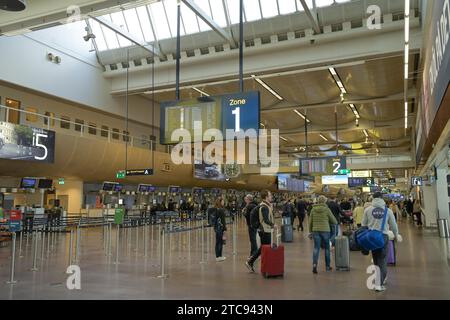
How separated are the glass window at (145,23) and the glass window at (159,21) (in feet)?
1.06

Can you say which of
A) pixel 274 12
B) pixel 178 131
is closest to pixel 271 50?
pixel 274 12

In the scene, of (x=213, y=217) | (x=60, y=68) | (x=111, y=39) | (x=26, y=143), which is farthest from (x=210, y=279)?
(x=111, y=39)

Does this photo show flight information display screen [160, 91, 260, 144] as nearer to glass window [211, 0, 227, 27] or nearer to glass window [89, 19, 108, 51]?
glass window [211, 0, 227, 27]

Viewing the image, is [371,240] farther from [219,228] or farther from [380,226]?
[219,228]

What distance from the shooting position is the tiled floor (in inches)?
278

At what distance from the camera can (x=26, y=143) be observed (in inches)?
712

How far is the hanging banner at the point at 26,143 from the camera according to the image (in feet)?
56.6

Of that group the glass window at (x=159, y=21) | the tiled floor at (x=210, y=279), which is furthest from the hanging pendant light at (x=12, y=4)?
the glass window at (x=159, y=21)

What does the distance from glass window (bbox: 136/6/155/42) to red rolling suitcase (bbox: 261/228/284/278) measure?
16.2 metres

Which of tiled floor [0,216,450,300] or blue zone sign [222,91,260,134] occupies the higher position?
blue zone sign [222,91,260,134]

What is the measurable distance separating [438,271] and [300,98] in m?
18.0

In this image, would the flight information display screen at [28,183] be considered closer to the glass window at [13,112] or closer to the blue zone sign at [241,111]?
the glass window at [13,112]

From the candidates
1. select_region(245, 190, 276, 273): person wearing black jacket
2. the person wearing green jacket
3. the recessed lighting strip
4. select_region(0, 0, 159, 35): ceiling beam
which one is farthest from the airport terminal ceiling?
select_region(245, 190, 276, 273): person wearing black jacket

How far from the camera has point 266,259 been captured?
8625 millimetres
